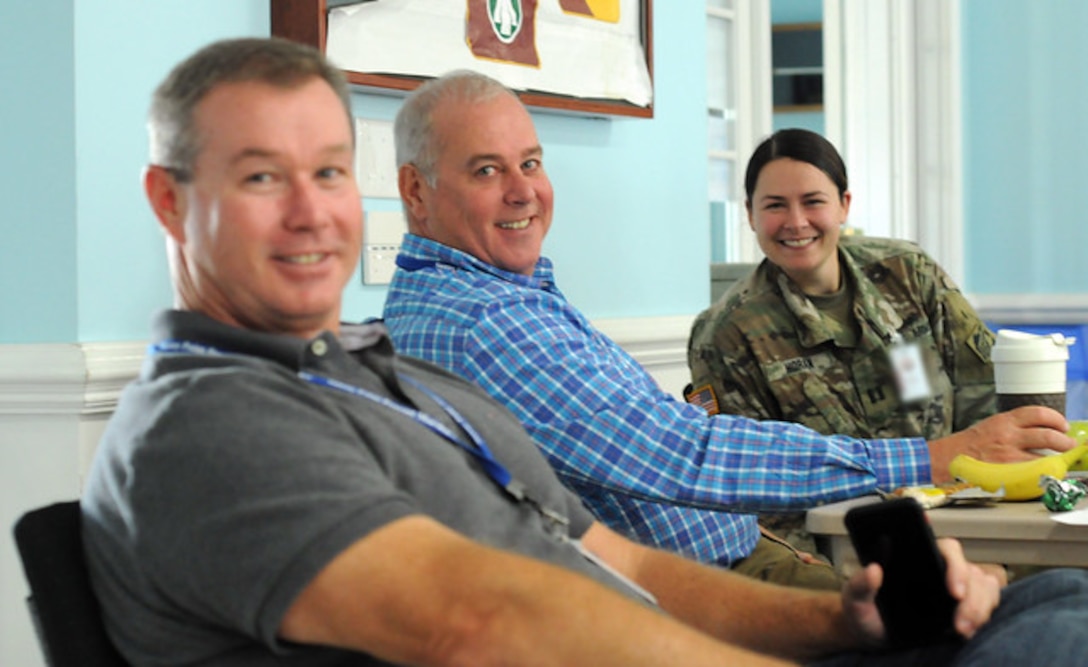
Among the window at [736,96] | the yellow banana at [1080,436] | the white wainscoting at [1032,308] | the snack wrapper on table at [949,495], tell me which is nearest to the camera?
the snack wrapper on table at [949,495]

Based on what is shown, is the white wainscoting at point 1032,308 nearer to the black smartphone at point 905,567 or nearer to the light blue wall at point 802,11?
the light blue wall at point 802,11

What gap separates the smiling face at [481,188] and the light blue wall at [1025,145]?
343 centimetres

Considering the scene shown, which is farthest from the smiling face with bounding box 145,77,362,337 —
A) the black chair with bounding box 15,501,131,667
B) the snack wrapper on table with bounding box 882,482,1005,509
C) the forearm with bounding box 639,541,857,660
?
the snack wrapper on table with bounding box 882,482,1005,509

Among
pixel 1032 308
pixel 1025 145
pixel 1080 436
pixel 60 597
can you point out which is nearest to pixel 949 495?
pixel 1080 436

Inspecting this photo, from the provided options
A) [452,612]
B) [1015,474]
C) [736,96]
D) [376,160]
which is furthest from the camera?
[736,96]

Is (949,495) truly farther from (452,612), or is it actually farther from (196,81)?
(196,81)

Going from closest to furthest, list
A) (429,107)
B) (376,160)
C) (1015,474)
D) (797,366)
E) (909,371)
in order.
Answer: (1015,474) → (429,107) → (376,160) → (797,366) → (909,371)

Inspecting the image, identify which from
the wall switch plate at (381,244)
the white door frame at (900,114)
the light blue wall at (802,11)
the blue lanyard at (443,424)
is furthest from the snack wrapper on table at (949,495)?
the light blue wall at (802,11)

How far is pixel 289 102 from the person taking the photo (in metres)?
1.34

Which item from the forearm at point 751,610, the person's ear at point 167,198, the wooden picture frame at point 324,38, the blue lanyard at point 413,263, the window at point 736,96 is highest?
the window at point 736,96

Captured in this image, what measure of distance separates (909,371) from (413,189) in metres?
1.24

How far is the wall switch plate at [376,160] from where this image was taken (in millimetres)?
2512

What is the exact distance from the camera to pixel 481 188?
233 centimetres

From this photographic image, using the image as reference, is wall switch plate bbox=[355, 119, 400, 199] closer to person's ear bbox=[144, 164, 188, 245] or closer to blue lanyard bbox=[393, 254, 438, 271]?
blue lanyard bbox=[393, 254, 438, 271]
